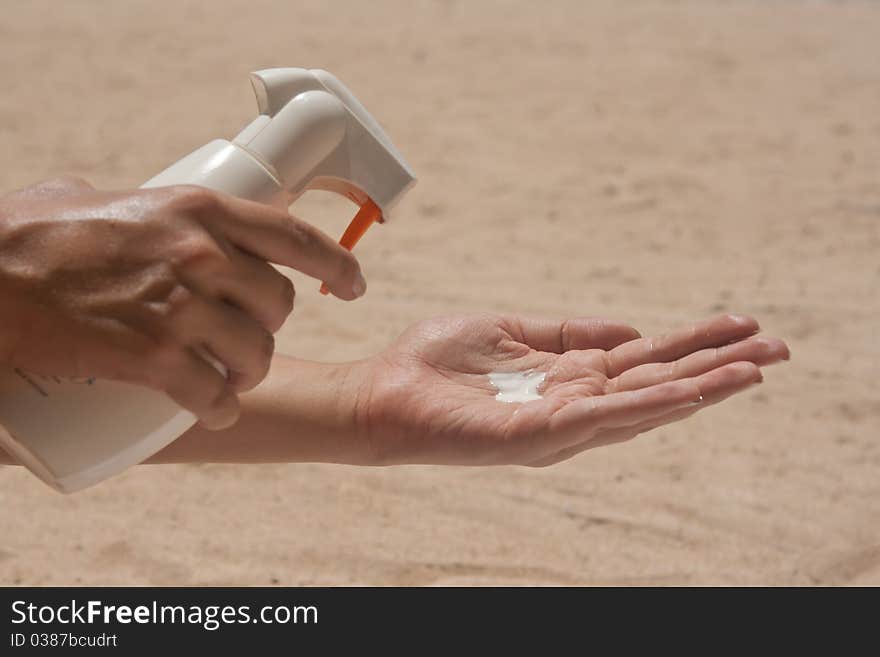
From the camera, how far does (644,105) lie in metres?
4.75

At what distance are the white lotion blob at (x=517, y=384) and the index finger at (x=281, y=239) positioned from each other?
698 mm

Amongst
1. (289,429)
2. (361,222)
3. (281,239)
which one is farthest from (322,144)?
(289,429)

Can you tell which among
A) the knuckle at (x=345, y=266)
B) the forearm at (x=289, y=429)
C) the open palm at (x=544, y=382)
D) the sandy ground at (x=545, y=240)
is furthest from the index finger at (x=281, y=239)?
the sandy ground at (x=545, y=240)

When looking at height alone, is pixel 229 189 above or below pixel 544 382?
above

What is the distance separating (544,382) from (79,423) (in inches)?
36.2

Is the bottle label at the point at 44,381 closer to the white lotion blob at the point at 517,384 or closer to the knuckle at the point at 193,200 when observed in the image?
the knuckle at the point at 193,200

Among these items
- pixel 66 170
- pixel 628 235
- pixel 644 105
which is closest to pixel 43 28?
pixel 66 170

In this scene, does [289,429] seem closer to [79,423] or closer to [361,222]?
[361,222]

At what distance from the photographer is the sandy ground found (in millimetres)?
2377

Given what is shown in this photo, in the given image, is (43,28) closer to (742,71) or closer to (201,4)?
(201,4)

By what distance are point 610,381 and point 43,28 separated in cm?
507

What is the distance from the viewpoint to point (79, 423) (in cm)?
Answer: 127

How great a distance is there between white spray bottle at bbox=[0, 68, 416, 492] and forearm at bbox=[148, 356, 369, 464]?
477 millimetres
